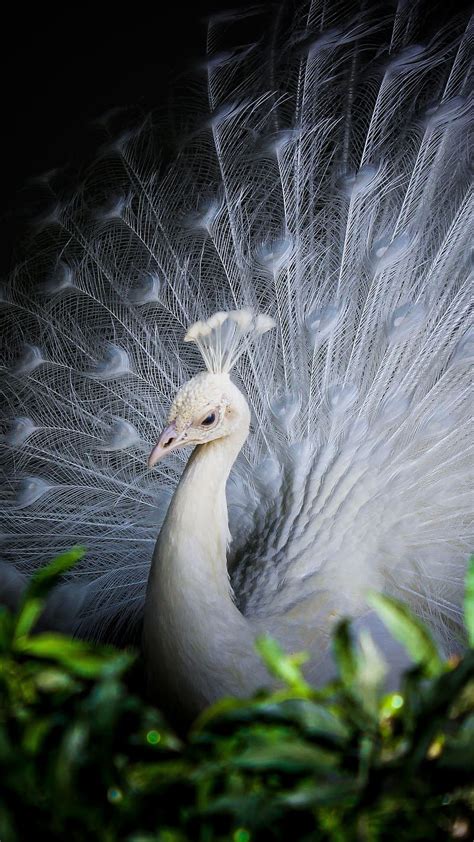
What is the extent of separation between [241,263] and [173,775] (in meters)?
1.68

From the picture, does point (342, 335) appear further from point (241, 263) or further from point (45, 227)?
point (45, 227)

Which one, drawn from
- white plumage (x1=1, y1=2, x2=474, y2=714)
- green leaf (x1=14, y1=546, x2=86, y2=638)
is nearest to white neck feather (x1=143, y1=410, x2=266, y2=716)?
white plumage (x1=1, y1=2, x2=474, y2=714)

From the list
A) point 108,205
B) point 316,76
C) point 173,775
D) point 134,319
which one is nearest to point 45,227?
point 108,205

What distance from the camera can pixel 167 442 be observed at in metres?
1.54

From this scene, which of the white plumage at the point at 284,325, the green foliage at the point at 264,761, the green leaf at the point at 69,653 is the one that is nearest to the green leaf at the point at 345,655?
the green foliage at the point at 264,761

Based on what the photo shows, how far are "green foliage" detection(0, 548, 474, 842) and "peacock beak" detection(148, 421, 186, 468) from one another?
0.85 metres

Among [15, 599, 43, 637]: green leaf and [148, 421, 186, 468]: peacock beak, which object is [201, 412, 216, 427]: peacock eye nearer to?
[148, 421, 186, 468]: peacock beak

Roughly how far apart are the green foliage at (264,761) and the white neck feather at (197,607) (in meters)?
0.90

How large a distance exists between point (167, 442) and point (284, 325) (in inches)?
28.9

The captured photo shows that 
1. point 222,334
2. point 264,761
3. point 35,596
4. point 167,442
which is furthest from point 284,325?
point 264,761

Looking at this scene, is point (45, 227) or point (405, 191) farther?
point (45, 227)

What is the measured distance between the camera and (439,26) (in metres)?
2.21

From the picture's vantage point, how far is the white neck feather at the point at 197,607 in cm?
157

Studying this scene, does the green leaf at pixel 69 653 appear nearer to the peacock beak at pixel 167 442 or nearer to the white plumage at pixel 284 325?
the peacock beak at pixel 167 442
